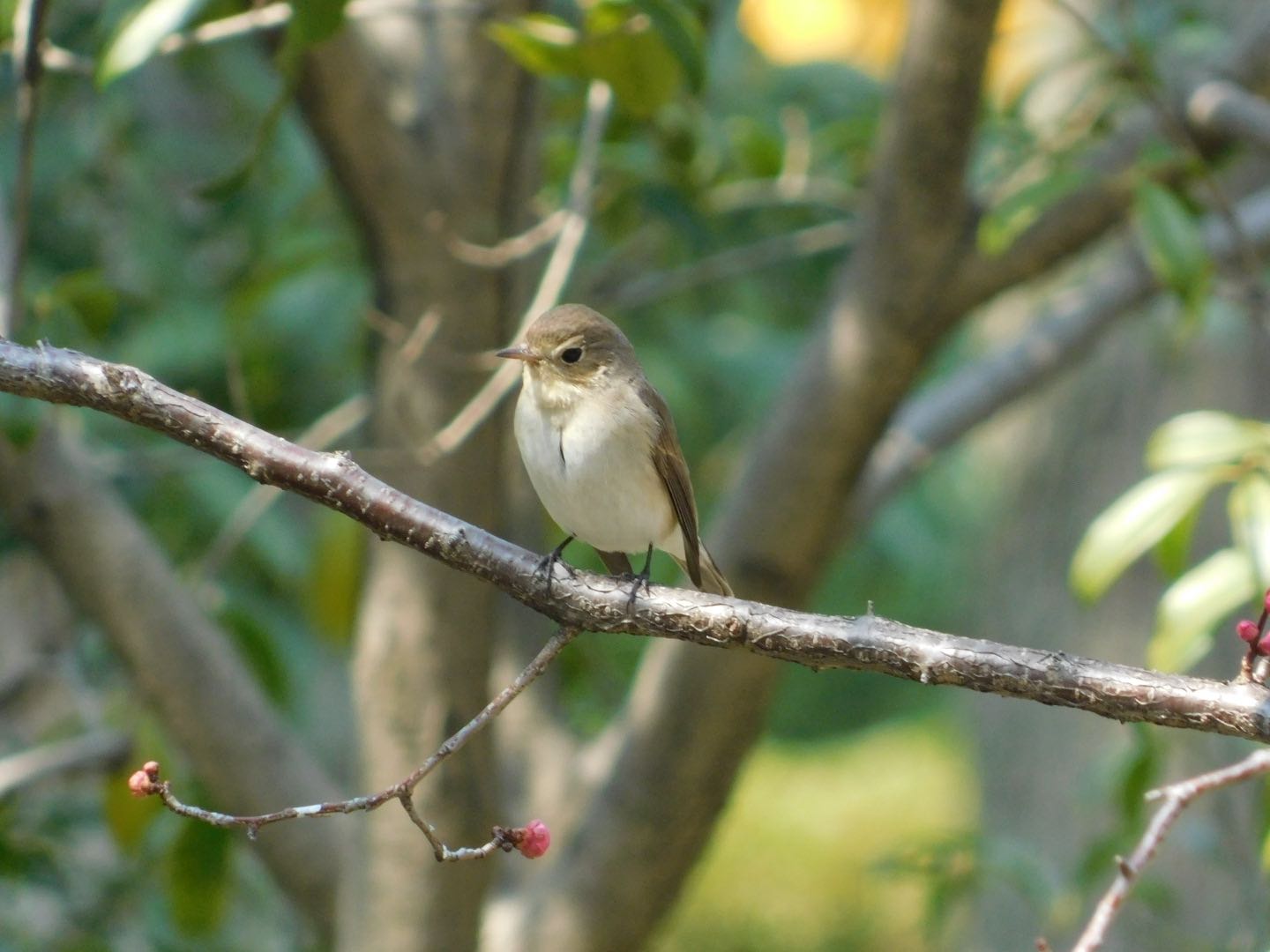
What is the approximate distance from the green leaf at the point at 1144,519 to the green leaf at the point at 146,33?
6.68 ft

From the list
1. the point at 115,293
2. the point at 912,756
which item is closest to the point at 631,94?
the point at 115,293

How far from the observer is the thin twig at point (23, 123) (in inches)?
108

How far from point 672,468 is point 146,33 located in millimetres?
1522

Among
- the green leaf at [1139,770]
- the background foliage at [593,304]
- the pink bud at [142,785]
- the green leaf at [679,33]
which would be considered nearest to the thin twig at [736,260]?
the background foliage at [593,304]

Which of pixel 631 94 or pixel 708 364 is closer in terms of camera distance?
pixel 631 94

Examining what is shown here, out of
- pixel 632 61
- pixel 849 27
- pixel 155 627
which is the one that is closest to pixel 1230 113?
pixel 632 61

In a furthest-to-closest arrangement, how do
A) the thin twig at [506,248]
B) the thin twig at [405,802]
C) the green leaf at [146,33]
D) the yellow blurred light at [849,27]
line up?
the yellow blurred light at [849,27] < the thin twig at [506,248] < the green leaf at [146,33] < the thin twig at [405,802]

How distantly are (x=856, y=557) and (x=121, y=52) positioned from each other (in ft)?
14.0

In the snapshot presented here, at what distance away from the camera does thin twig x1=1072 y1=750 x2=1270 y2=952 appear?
1.62m

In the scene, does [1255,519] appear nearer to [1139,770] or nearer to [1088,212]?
[1139,770]

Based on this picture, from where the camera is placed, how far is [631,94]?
2943 mm

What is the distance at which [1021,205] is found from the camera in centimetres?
300

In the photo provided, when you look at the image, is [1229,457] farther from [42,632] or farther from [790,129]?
[42,632]

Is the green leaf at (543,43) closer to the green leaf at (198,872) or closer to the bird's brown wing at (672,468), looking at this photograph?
the bird's brown wing at (672,468)
